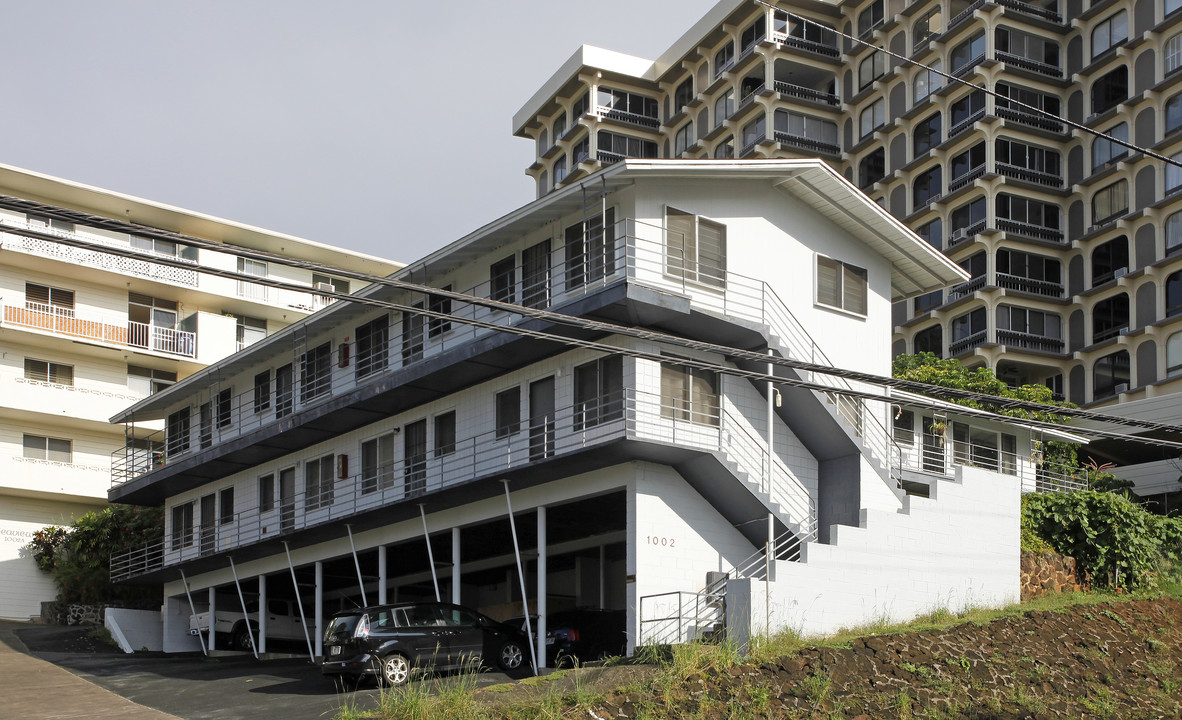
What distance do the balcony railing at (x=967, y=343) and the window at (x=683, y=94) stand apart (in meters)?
24.5

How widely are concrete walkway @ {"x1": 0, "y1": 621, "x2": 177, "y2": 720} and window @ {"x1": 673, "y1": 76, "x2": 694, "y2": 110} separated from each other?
5376 centimetres

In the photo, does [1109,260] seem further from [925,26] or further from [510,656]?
[510,656]

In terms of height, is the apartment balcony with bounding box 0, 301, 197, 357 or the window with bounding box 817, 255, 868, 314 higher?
the apartment balcony with bounding box 0, 301, 197, 357

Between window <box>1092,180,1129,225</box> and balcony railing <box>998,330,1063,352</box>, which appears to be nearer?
window <box>1092,180,1129,225</box>

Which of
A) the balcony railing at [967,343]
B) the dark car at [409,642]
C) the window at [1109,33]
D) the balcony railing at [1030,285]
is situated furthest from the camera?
the balcony railing at [1030,285]

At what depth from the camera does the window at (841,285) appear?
2992cm

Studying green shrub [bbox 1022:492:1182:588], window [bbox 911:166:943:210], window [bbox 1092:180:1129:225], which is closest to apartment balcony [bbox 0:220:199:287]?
window [bbox 911:166:943:210]

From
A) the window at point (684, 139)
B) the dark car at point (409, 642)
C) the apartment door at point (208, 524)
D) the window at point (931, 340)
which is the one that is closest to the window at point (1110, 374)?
the window at point (931, 340)

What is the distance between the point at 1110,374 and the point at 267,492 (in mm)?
38285

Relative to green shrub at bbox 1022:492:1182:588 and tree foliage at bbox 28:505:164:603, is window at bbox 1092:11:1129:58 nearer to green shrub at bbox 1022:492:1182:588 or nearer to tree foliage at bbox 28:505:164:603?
green shrub at bbox 1022:492:1182:588

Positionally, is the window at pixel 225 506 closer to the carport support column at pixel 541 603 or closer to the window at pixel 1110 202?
the carport support column at pixel 541 603

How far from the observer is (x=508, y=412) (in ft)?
95.2

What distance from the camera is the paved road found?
75.4ft

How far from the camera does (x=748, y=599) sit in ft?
74.7
